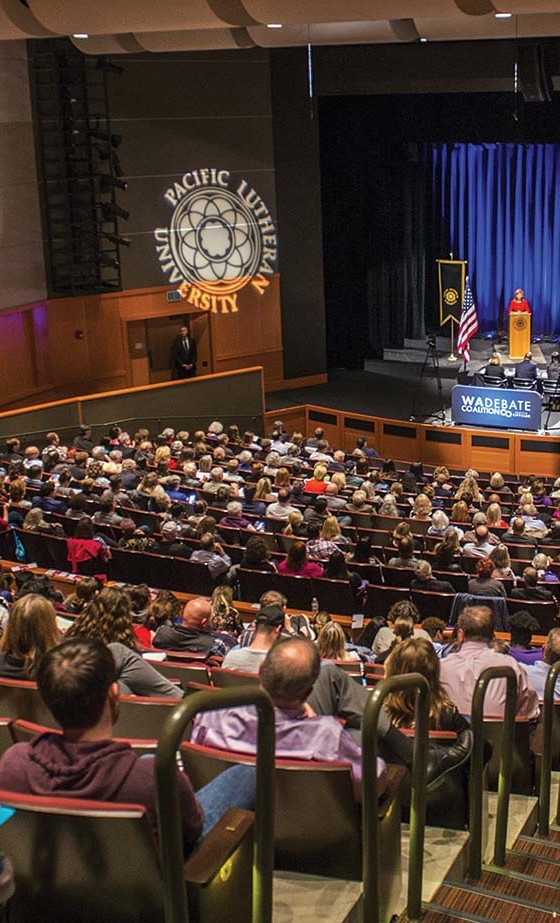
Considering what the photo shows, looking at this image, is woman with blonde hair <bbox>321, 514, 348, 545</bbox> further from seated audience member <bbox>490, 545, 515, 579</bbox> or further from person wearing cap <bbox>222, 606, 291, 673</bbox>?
person wearing cap <bbox>222, 606, 291, 673</bbox>

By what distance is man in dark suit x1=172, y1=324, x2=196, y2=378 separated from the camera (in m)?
20.2

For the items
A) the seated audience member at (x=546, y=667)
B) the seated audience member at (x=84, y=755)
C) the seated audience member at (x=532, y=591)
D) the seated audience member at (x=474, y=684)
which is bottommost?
the seated audience member at (x=532, y=591)

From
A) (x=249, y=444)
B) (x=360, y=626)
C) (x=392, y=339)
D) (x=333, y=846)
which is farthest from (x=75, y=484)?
(x=392, y=339)

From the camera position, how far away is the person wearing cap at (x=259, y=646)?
493 centimetres

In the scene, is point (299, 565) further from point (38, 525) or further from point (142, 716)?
point (142, 716)

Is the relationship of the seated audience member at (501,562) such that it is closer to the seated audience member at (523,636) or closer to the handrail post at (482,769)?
the seated audience member at (523,636)

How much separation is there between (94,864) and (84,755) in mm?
237

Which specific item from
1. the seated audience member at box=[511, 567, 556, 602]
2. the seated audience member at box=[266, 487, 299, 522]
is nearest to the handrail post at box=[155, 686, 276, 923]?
the seated audience member at box=[511, 567, 556, 602]

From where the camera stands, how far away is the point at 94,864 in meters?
2.26

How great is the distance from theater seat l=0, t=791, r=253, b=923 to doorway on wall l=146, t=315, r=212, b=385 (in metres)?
18.8

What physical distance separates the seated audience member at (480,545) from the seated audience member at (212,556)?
2.29 metres

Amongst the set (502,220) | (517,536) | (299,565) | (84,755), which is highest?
(502,220)

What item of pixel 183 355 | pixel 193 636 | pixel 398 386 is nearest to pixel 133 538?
pixel 193 636

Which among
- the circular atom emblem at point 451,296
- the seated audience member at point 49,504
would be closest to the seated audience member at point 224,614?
the seated audience member at point 49,504
